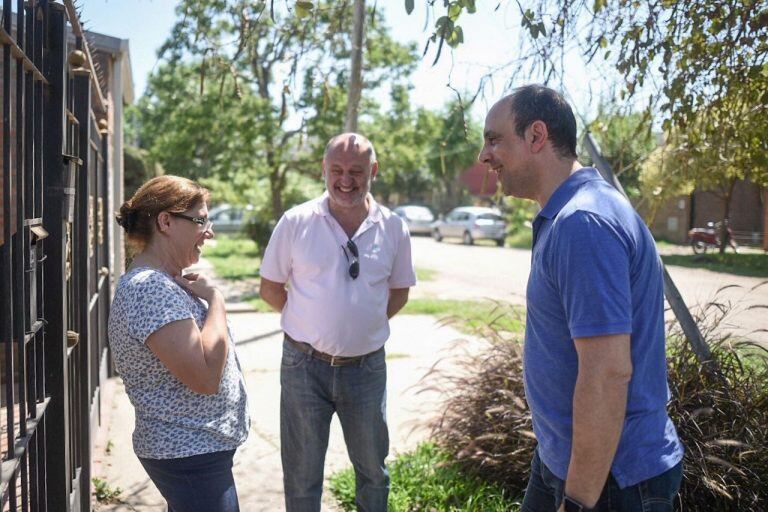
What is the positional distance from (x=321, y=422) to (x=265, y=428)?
8.43 feet

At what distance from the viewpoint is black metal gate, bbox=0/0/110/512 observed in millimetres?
1764

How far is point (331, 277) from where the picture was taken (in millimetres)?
3516

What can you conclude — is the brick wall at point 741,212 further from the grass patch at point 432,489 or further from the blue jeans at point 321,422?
the blue jeans at point 321,422

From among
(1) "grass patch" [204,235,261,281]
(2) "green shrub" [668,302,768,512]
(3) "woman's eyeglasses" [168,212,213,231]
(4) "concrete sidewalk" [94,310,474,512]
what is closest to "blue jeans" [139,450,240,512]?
(3) "woman's eyeglasses" [168,212,213,231]

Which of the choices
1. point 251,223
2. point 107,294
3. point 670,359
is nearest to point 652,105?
point 670,359

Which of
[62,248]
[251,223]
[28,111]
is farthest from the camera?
[251,223]

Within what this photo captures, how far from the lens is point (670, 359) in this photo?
4051 mm

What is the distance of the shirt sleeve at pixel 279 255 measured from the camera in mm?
3668

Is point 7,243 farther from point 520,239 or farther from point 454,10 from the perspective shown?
Answer: point 520,239

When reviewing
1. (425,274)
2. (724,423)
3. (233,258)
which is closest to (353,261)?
(724,423)

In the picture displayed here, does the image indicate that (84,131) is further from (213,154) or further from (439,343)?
(213,154)

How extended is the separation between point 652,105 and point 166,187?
3231 millimetres

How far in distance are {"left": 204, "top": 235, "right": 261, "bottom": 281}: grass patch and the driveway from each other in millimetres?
4886

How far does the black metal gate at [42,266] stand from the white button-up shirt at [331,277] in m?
0.96
